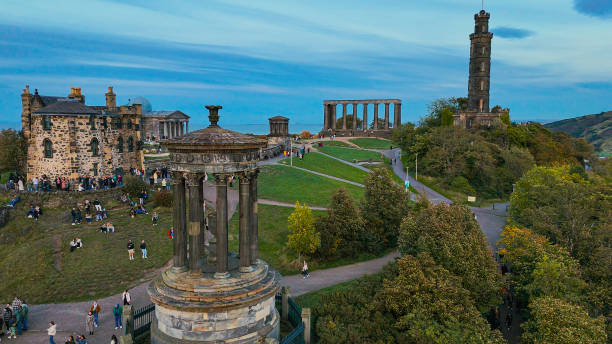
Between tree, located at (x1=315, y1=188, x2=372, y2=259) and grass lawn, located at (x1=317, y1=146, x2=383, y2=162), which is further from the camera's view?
grass lawn, located at (x1=317, y1=146, x2=383, y2=162)

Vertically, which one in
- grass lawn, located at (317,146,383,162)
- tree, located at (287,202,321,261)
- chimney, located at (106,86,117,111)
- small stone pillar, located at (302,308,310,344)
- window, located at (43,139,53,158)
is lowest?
small stone pillar, located at (302,308,310,344)

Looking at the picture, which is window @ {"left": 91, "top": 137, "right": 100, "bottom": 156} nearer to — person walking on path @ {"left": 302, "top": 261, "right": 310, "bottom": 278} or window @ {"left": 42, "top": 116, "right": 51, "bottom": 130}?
window @ {"left": 42, "top": 116, "right": 51, "bottom": 130}

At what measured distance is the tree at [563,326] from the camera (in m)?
16.9

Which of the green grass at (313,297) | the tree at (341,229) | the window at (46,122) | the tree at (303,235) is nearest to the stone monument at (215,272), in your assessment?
the green grass at (313,297)

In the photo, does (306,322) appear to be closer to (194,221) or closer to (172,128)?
(194,221)

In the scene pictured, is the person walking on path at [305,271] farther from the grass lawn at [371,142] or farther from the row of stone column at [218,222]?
the grass lawn at [371,142]

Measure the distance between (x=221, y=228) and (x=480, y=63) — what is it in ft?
269

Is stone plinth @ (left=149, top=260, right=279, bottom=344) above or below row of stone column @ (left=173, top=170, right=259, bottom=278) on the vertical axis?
below

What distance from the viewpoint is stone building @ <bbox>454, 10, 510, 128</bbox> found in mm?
79500

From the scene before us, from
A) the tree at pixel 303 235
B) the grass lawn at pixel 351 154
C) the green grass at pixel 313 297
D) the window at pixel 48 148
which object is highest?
the window at pixel 48 148

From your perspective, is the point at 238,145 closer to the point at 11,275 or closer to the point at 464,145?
the point at 11,275

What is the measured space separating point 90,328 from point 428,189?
4382 cm

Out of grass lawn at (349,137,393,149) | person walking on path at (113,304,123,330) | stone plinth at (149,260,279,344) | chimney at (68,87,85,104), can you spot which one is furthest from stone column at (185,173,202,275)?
grass lawn at (349,137,393,149)

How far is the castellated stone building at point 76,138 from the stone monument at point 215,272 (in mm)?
28757
